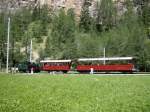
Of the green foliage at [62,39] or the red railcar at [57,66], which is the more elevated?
the green foliage at [62,39]

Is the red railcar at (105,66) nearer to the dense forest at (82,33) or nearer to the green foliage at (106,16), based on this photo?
the dense forest at (82,33)

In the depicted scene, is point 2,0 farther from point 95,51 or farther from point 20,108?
point 20,108

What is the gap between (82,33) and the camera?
135 m

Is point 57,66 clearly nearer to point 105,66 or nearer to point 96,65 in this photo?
point 96,65

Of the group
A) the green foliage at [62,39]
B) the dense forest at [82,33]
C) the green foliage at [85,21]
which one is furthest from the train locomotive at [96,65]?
the green foliage at [85,21]

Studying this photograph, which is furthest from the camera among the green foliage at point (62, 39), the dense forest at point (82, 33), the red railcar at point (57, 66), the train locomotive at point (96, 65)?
the green foliage at point (62, 39)

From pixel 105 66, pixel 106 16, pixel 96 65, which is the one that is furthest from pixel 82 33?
pixel 105 66

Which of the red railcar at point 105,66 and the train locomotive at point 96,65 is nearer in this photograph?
the red railcar at point 105,66

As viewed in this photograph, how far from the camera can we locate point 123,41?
10231cm

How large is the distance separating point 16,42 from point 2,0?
5295 cm

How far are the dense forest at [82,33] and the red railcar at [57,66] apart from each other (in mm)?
16565

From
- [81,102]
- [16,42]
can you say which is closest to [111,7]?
[16,42]

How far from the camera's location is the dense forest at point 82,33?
3925 inches

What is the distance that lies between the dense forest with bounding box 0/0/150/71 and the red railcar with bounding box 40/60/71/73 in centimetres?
1656
